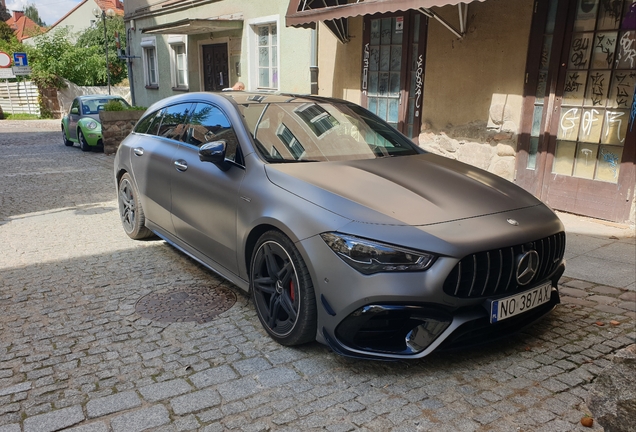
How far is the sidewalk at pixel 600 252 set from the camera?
15.4 feet

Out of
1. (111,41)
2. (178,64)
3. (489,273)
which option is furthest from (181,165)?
(111,41)

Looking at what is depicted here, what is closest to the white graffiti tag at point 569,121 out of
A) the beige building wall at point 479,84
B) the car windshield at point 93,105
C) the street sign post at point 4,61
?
the beige building wall at point 479,84

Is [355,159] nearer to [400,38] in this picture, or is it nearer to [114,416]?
[114,416]

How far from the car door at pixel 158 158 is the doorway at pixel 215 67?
30.1 ft

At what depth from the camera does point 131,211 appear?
5625mm

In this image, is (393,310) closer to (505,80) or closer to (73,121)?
(505,80)

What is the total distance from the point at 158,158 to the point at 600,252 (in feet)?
15.0

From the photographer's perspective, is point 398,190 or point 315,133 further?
point 315,133

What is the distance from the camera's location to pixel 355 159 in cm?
375

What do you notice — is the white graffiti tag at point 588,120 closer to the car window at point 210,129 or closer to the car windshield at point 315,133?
the car windshield at point 315,133

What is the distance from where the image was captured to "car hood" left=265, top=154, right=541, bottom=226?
289cm

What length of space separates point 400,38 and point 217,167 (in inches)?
233

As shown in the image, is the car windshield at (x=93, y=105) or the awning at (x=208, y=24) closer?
the awning at (x=208, y=24)

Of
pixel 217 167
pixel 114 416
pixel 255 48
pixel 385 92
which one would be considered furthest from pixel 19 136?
pixel 114 416
